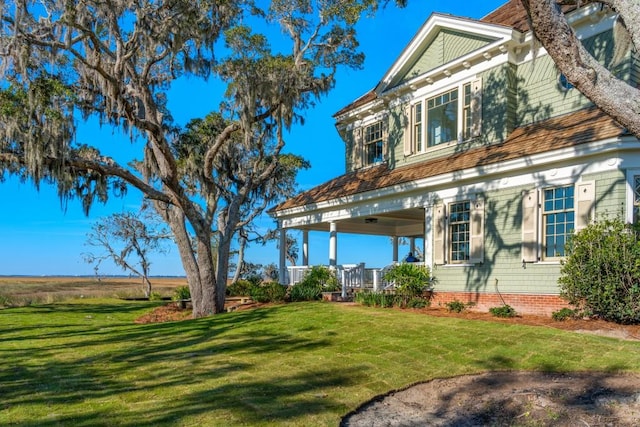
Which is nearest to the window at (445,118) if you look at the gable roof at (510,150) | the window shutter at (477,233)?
the gable roof at (510,150)

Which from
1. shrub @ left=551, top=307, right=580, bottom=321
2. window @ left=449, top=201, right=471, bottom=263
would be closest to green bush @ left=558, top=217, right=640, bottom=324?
shrub @ left=551, top=307, right=580, bottom=321

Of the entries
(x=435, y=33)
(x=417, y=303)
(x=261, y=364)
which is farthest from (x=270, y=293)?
(x=435, y=33)

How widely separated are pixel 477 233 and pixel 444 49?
615cm

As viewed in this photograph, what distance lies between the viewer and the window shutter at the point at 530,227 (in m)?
11.5

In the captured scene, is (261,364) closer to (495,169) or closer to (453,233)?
(495,169)

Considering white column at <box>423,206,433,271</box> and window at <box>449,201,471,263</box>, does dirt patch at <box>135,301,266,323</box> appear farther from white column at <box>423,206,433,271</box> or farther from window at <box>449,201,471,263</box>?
window at <box>449,201,471,263</box>

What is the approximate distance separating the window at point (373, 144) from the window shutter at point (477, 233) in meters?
5.69

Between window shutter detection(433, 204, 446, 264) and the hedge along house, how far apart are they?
32mm

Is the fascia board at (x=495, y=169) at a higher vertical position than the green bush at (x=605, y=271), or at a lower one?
higher

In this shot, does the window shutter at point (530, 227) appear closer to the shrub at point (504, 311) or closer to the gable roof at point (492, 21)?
the shrub at point (504, 311)

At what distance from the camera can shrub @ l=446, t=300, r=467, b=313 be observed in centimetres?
1251

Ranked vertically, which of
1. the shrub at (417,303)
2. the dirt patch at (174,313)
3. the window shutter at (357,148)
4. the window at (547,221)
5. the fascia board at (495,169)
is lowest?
the dirt patch at (174,313)

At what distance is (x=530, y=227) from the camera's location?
11547mm

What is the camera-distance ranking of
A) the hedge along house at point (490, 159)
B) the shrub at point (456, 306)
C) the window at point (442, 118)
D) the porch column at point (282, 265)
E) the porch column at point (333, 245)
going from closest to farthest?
the hedge along house at point (490, 159), the shrub at point (456, 306), the window at point (442, 118), the porch column at point (333, 245), the porch column at point (282, 265)
